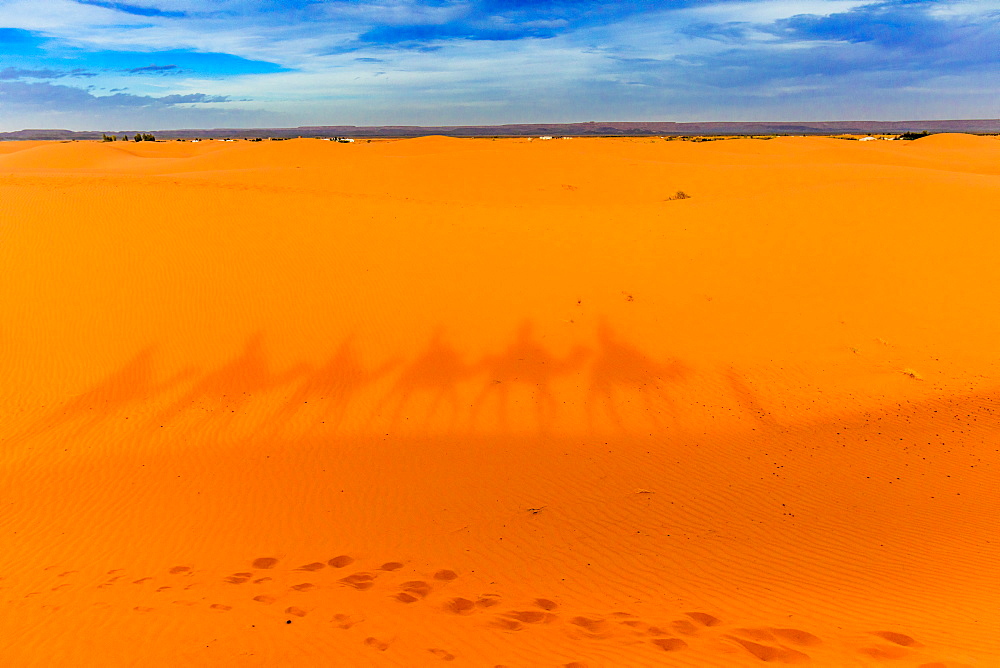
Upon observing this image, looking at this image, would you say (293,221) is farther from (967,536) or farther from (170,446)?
(967,536)

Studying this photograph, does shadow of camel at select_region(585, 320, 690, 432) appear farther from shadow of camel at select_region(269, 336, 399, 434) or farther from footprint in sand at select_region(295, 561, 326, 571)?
footprint in sand at select_region(295, 561, 326, 571)

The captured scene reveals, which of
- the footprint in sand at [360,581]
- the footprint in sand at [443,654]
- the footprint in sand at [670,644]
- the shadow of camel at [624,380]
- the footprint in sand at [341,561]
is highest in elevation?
the shadow of camel at [624,380]

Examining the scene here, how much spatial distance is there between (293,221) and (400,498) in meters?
10.4

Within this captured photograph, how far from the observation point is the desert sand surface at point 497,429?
4.81 m

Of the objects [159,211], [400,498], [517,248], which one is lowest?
[400,498]

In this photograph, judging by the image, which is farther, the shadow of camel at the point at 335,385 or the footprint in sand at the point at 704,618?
the shadow of camel at the point at 335,385

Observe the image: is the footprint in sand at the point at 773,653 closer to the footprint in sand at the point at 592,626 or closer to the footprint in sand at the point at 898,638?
the footprint in sand at the point at 898,638

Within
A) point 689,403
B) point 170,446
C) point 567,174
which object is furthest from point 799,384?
point 567,174

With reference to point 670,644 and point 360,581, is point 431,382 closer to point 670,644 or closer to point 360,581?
point 360,581

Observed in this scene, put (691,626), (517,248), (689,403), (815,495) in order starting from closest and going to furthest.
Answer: (691,626) < (815,495) < (689,403) < (517,248)

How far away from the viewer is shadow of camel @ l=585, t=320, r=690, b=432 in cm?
904

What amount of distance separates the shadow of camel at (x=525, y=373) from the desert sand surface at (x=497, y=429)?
0.07 meters

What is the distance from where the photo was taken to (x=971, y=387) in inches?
370

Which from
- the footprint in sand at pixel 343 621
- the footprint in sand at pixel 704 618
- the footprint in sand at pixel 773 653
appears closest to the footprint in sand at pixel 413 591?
the footprint in sand at pixel 343 621
